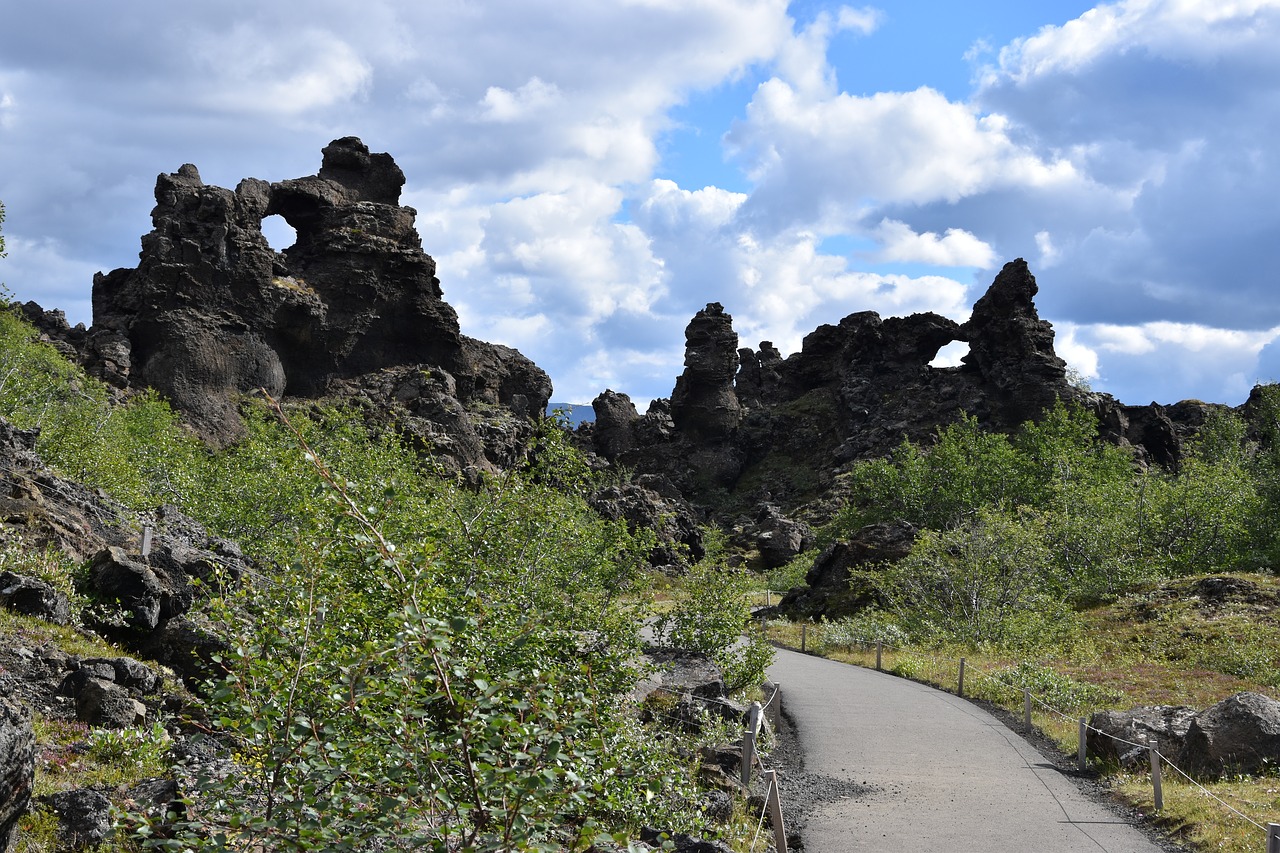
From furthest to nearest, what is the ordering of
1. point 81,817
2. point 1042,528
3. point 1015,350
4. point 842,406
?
point 842,406 < point 1015,350 < point 1042,528 < point 81,817

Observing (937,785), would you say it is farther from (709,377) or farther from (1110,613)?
(709,377)

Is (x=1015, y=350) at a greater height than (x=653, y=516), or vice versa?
(x=1015, y=350)

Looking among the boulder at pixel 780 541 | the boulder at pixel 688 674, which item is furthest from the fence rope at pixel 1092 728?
the boulder at pixel 780 541

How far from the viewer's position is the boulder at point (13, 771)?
18.7 ft

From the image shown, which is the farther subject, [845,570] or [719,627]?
[845,570]

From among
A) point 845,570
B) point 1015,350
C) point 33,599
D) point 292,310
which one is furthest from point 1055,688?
point 1015,350

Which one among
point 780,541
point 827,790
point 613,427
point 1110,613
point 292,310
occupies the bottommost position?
point 827,790

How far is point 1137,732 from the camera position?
15562 millimetres

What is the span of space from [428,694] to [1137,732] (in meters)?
14.8

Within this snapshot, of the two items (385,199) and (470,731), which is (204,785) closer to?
(470,731)

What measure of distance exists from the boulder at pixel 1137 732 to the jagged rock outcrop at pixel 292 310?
55325 mm

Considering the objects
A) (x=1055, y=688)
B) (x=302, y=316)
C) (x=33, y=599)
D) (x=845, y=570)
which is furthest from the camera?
(x=302, y=316)

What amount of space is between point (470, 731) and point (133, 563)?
1264 centimetres

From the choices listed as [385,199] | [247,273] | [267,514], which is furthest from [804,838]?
[385,199]
